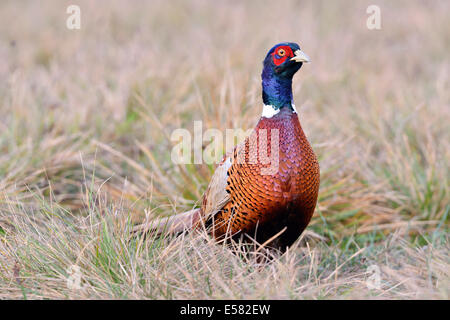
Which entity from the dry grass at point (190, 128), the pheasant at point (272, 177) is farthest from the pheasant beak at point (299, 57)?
the dry grass at point (190, 128)

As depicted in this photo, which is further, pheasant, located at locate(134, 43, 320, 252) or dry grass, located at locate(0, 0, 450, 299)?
pheasant, located at locate(134, 43, 320, 252)

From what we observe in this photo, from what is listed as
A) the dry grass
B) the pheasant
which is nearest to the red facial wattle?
the pheasant

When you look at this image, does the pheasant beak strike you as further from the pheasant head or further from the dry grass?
the dry grass

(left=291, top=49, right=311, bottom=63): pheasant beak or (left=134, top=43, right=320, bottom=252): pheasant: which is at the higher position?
(left=291, top=49, right=311, bottom=63): pheasant beak

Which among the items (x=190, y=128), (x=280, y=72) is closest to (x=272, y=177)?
(x=280, y=72)

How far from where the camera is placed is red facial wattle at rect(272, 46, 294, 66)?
287 centimetres

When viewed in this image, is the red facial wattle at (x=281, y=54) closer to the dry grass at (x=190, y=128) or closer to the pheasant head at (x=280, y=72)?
the pheasant head at (x=280, y=72)

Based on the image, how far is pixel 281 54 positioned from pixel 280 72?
0.30 ft

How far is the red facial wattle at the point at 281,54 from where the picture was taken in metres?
2.87

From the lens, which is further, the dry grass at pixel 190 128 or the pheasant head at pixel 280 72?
the pheasant head at pixel 280 72

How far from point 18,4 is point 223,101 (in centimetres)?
584

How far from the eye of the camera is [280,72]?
2.91m

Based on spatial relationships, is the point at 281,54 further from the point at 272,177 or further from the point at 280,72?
the point at 272,177
